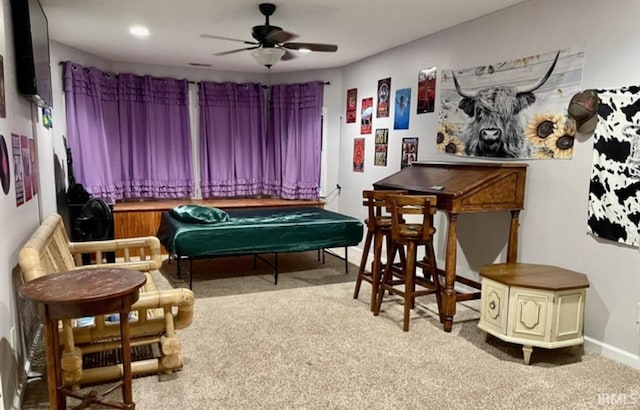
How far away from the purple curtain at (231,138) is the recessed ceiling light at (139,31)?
70.8 inches

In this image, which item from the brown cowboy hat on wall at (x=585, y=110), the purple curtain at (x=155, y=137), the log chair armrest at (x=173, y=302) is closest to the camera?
the log chair armrest at (x=173, y=302)

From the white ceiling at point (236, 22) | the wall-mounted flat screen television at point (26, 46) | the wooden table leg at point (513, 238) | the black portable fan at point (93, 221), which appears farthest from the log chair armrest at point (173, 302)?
the wooden table leg at point (513, 238)

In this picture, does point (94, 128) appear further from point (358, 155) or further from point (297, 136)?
point (358, 155)

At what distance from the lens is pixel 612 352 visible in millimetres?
2824

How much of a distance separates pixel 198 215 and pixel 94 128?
7.16 ft

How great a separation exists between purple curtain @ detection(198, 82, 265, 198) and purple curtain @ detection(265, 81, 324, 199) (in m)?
0.26

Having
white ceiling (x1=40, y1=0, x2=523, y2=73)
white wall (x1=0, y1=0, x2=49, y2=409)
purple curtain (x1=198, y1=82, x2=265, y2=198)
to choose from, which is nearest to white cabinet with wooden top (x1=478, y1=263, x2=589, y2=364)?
white ceiling (x1=40, y1=0, x2=523, y2=73)

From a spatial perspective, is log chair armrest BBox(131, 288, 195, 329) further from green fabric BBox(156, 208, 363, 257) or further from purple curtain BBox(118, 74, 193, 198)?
purple curtain BBox(118, 74, 193, 198)

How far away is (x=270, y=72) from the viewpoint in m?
6.42

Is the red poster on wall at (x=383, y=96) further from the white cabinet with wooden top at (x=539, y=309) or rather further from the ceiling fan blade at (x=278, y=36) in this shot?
the white cabinet with wooden top at (x=539, y=309)

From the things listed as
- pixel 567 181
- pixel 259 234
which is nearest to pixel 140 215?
pixel 259 234

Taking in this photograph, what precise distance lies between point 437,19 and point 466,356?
276 cm

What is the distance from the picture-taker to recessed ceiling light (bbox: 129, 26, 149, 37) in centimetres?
412

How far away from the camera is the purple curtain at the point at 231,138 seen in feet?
20.4
